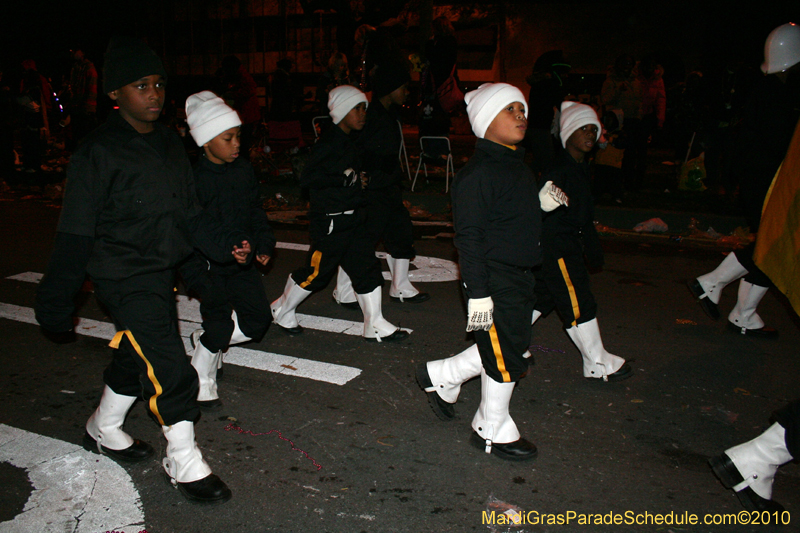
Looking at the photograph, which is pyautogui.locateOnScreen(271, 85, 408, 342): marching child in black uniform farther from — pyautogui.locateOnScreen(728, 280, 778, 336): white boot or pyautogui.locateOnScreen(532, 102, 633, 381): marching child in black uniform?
pyautogui.locateOnScreen(728, 280, 778, 336): white boot

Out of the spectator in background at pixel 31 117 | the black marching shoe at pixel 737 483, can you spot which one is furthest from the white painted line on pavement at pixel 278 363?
the spectator in background at pixel 31 117

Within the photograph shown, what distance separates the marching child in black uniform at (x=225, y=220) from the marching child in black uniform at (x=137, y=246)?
25.1 inches

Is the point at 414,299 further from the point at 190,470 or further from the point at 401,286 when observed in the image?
the point at 190,470

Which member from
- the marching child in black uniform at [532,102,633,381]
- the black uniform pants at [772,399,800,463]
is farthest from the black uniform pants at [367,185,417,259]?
the black uniform pants at [772,399,800,463]

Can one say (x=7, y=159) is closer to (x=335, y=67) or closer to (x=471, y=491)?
(x=335, y=67)

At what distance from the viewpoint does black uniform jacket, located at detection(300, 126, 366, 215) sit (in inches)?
206

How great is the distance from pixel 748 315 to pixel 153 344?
4.74 m

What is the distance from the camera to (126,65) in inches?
130

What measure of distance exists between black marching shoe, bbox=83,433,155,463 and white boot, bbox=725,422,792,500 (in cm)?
307

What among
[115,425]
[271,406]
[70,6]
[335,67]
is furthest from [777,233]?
[70,6]

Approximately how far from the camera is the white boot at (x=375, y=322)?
212 inches

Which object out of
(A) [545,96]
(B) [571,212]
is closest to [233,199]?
(B) [571,212]

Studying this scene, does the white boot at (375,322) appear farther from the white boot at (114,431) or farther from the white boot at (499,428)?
the white boot at (114,431)

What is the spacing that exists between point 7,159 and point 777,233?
1536 centimetres
